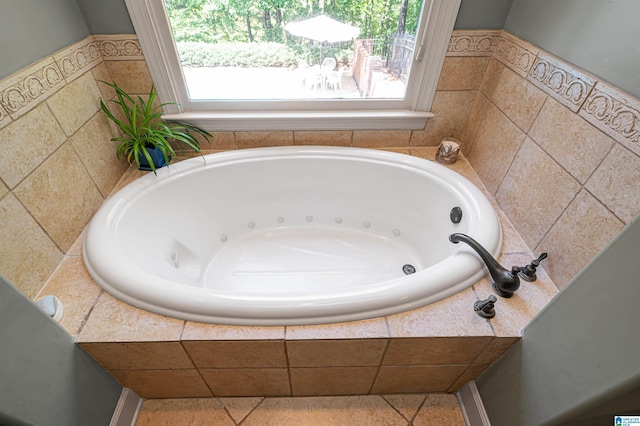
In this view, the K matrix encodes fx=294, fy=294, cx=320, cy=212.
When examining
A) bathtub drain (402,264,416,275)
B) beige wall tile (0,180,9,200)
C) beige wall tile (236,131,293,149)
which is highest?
beige wall tile (0,180,9,200)

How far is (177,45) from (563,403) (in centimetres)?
164

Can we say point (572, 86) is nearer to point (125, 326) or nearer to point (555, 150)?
point (555, 150)

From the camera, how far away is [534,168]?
0.99 m

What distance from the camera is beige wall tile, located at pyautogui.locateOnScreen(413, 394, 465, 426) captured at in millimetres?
1005

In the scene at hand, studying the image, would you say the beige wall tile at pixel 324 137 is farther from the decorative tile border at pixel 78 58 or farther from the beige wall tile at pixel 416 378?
the beige wall tile at pixel 416 378

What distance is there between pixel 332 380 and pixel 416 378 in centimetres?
27

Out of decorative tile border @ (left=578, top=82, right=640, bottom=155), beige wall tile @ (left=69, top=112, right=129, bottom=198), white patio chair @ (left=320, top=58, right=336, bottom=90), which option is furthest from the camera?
white patio chair @ (left=320, top=58, right=336, bottom=90)

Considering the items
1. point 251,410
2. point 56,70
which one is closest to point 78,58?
point 56,70

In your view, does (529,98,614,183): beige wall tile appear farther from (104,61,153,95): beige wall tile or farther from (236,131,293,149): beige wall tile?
(104,61,153,95): beige wall tile

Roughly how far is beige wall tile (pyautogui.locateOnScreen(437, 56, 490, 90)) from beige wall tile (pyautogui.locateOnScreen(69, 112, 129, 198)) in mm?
1388

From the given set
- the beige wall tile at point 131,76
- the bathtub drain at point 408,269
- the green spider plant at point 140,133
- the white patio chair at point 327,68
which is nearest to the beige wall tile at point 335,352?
the bathtub drain at point 408,269

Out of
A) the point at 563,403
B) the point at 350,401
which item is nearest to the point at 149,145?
the point at 350,401

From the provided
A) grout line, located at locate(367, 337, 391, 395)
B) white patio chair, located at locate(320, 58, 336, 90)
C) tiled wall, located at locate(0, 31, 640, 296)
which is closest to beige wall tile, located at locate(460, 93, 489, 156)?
tiled wall, located at locate(0, 31, 640, 296)

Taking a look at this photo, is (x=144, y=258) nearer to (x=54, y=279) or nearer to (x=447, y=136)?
(x=54, y=279)
